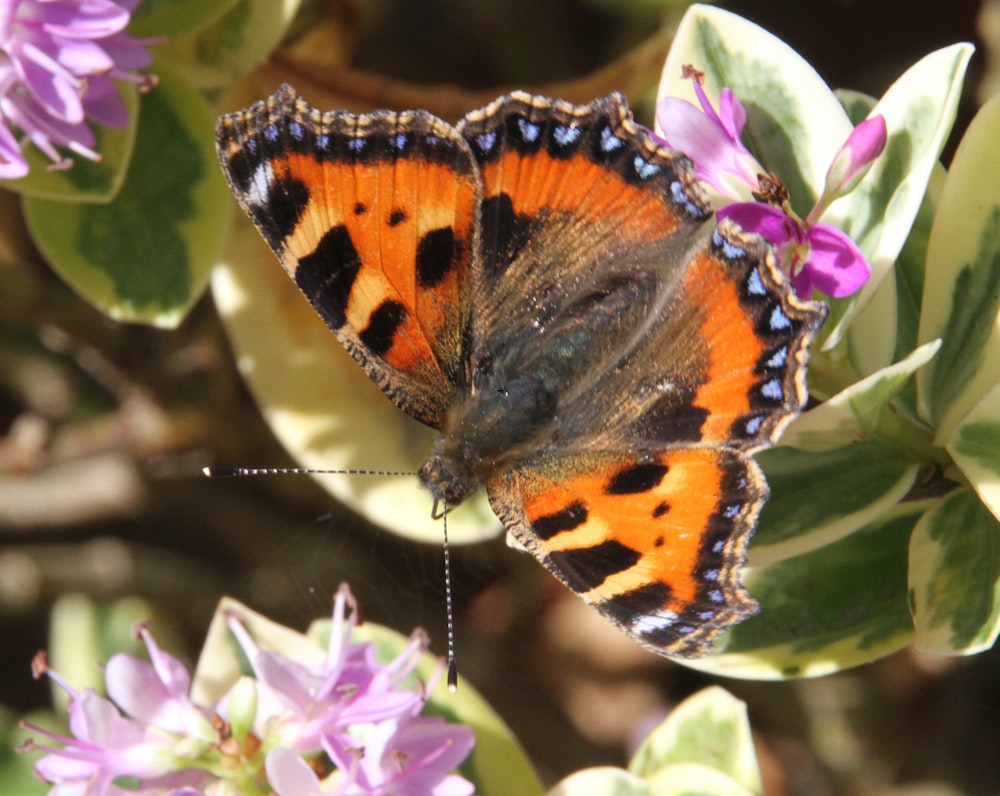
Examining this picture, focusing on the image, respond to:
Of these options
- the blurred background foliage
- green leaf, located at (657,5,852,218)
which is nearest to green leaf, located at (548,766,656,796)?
the blurred background foliage

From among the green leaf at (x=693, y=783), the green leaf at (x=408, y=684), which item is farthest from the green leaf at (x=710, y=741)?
the green leaf at (x=408, y=684)

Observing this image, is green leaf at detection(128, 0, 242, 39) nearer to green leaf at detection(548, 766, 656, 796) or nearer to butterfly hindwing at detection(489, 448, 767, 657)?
butterfly hindwing at detection(489, 448, 767, 657)

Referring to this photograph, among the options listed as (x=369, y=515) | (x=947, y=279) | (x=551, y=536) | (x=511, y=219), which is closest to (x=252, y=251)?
(x=369, y=515)

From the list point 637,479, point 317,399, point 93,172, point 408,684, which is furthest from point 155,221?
point 637,479

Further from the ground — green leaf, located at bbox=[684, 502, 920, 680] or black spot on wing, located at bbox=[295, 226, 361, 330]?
black spot on wing, located at bbox=[295, 226, 361, 330]

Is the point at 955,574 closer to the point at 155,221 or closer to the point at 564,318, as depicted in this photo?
the point at 564,318

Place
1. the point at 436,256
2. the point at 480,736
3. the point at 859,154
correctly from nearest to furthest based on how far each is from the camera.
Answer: the point at 859,154, the point at 436,256, the point at 480,736
